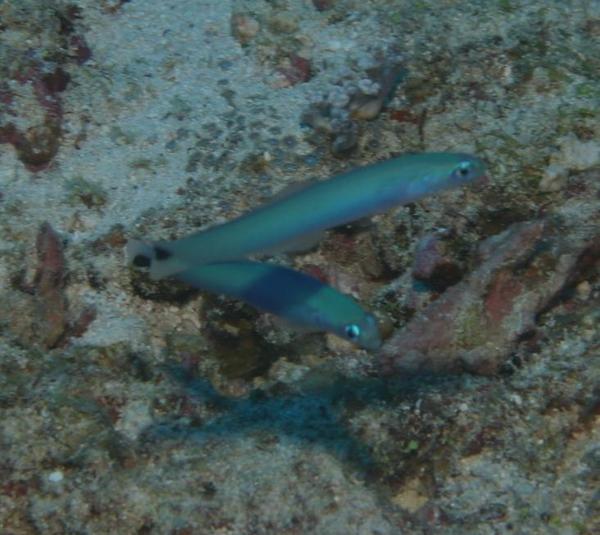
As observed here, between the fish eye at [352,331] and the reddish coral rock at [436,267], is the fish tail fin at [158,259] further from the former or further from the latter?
the reddish coral rock at [436,267]

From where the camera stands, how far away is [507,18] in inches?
199

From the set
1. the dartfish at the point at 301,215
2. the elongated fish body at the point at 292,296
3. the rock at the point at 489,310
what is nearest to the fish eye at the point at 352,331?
the elongated fish body at the point at 292,296

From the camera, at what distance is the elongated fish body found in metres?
2.60

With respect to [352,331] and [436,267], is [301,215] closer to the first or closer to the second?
[352,331]

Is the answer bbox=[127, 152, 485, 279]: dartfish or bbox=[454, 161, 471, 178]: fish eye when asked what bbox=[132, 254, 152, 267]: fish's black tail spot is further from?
bbox=[454, 161, 471, 178]: fish eye

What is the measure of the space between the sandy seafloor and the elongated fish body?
2.83 ft

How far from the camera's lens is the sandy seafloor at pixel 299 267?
10.3 ft

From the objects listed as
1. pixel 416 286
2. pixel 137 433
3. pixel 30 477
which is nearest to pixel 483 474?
pixel 416 286

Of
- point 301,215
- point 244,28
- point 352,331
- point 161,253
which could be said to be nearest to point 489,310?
point 352,331

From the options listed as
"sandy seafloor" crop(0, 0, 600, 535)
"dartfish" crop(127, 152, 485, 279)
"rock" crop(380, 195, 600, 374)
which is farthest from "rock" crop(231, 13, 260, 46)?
"dartfish" crop(127, 152, 485, 279)

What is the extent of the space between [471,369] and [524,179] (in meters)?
1.34

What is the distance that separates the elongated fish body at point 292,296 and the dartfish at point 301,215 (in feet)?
0.48

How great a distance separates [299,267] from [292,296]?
155 cm

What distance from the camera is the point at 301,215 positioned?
2.57 m
